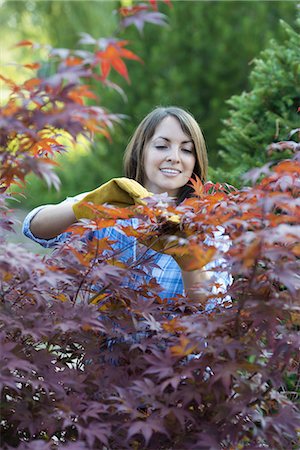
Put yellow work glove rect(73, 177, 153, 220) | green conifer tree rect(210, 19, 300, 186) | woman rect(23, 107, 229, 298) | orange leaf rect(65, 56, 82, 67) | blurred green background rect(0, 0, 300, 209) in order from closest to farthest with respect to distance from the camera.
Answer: orange leaf rect(65, 56, 82, 67), yellow work glove rect(73, 177, 153, 220), woman rect(23, 107, 229, 298), green conifer tree rect(210, 19, 300, 186), blurred green background rect(0, 0, 300, 209)

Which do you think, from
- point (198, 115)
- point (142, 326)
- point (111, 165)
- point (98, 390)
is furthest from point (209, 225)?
point (111, 165)

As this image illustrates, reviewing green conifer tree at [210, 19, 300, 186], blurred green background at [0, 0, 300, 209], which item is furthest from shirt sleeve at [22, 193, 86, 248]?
blurred green background at [0, 0, 300, 209]

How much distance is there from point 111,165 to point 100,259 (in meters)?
7.70

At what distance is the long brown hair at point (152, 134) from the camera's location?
2.59m

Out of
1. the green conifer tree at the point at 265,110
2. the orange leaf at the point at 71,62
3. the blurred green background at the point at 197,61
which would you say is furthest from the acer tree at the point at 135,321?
the blurred green background at the point at 197,61

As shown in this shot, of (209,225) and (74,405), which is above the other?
(209,225)

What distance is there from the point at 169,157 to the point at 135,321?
86cm

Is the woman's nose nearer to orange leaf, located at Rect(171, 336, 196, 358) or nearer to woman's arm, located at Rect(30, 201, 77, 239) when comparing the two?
woman's arm, located at Rect(30, 201, 77, 239)

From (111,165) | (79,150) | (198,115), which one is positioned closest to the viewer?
(198,115)

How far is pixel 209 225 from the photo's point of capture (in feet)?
5.74

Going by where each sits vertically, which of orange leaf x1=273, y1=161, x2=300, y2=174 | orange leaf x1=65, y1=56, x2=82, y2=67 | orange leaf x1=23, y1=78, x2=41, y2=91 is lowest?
orange leaf x1=273, y1=161, x2=300, y2=174

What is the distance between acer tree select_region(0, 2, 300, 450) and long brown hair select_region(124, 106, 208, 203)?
0.70 metres

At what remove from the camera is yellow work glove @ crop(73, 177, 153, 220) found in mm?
1927

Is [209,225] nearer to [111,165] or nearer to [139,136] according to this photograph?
[139,136]
